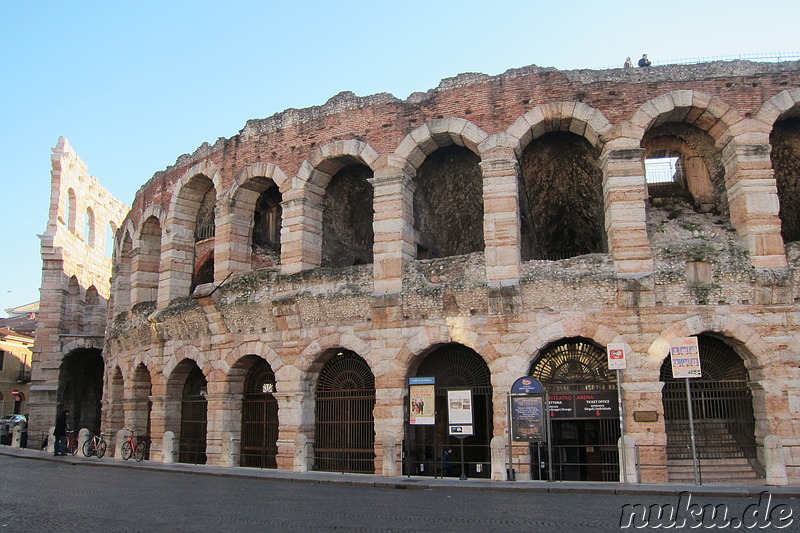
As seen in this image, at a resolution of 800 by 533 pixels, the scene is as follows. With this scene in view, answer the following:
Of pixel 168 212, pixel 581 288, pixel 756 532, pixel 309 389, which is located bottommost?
pixel 756 532

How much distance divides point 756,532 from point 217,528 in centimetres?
554

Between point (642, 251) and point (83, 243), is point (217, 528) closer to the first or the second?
point (642, 251)

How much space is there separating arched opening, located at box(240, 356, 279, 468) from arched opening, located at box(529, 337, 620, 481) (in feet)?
21.7

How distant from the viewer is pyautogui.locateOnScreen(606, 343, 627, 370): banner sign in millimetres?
13135

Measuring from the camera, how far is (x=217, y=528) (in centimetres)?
726

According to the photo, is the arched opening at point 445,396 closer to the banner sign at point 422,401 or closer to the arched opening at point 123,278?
the banner sign at point 422,401

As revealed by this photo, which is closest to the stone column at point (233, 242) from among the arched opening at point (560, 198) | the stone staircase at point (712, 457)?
the arched opening at point (560, 198)

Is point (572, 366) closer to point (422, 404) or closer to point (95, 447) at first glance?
point (422, 404)

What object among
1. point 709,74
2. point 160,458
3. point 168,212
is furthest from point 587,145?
point 160,458

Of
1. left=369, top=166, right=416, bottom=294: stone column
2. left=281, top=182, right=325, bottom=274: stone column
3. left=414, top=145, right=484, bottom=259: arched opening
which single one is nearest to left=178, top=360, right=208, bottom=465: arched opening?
left=281, top=182, right=325, bottom=274: stone column

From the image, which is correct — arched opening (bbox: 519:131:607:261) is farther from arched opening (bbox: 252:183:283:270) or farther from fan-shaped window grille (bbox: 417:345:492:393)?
arched opening (bbox: 252:183:283:270)

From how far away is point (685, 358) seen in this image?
12.1m

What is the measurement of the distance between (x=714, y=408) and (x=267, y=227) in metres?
12.8

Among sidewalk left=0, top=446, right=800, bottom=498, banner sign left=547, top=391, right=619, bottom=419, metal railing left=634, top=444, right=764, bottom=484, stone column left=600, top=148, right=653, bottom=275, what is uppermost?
stone column left=600, top=148, right=653, bottom=275
